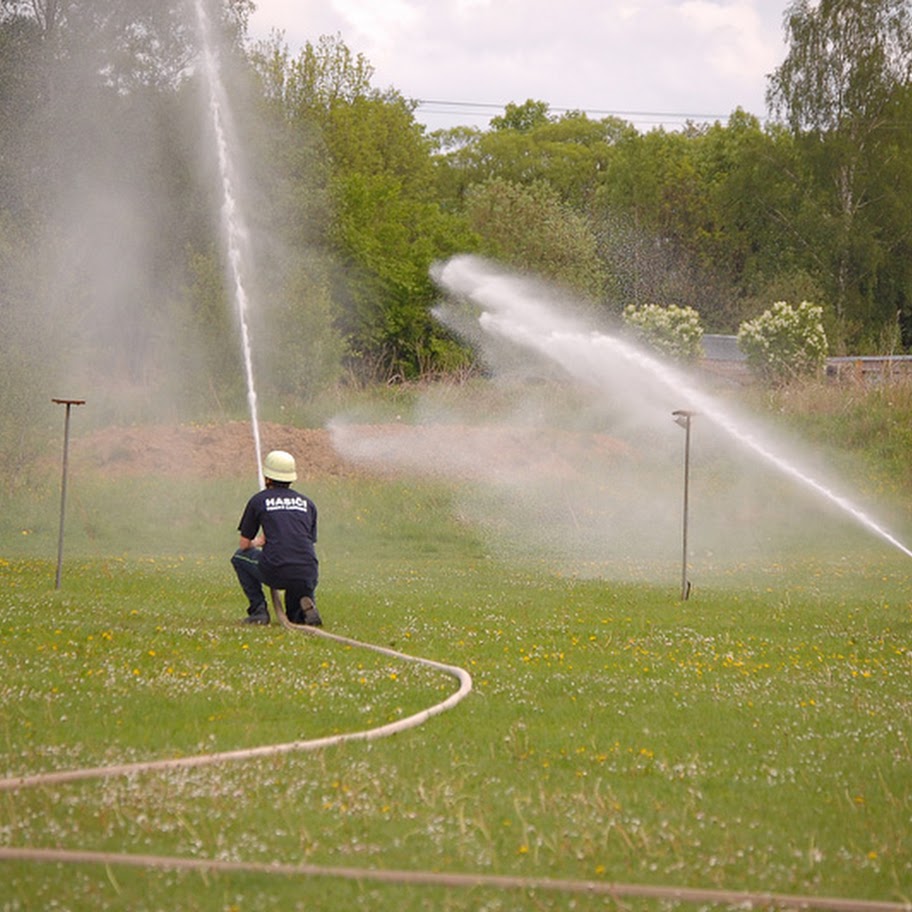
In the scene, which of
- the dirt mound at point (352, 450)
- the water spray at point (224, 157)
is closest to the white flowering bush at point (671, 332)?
the dirt mound at point (352, 450)

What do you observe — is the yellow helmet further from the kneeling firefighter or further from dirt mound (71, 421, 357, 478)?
dirt mound (71, 421, 357, 478)

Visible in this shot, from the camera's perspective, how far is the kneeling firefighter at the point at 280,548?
15336mm

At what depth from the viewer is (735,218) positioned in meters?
85.7

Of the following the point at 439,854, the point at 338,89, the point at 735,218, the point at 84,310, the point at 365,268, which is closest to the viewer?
the point at 439,854

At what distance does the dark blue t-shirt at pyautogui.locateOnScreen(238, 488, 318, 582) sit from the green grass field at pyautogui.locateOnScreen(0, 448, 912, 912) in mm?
726

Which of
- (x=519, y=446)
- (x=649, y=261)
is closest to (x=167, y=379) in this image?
(x=519, y=446)

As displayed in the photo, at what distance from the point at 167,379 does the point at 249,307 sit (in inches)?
197

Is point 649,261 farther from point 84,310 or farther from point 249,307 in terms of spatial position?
point 84,310

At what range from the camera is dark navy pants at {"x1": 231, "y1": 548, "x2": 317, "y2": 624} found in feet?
51.1

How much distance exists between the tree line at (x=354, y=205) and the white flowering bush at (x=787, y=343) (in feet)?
9.31

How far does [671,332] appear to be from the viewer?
52719mm

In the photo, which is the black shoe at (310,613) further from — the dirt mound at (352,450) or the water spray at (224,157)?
the water spray at (224,157)

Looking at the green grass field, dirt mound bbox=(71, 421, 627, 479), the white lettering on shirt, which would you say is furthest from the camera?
dirt mound bbox=(71, 421, 627, 479)

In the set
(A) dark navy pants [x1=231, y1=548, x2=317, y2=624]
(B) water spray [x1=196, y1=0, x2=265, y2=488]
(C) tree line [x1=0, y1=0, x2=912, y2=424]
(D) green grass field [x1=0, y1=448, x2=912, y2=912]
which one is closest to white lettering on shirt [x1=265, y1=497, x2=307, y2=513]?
(A) dark navy pants [x1=231, y1=548, x2=317, y2=624]
